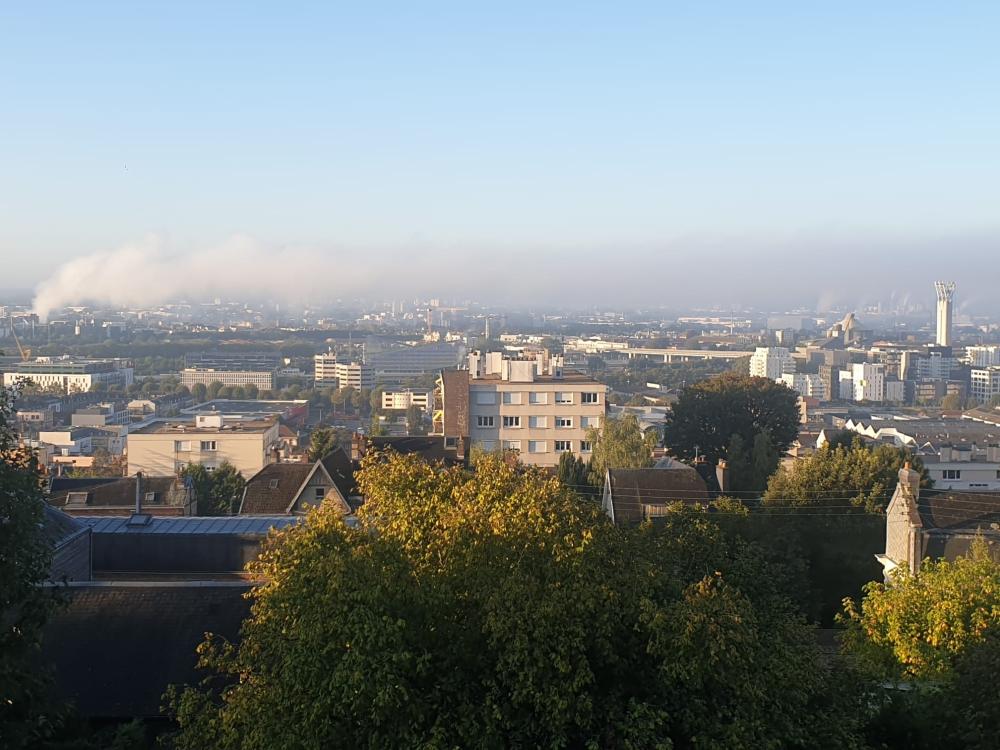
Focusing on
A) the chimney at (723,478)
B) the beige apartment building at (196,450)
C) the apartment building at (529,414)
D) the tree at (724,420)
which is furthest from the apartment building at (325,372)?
the chimney at (723,478)

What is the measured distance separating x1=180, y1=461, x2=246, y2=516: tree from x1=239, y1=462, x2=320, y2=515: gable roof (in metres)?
2.11

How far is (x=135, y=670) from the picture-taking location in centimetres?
1377

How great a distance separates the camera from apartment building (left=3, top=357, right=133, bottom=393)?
389ft

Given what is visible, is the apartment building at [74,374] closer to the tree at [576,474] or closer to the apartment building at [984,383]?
the tree at [576,474]

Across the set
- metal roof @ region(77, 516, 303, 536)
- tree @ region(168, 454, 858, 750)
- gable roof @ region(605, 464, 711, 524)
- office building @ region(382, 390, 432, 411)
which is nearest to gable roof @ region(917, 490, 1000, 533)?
gable roof @ region(605, 464, 711, 524)

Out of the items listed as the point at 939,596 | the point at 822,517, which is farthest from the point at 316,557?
the point at 822,517

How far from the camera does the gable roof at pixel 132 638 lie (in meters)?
13.5

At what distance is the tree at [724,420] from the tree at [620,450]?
2.83m

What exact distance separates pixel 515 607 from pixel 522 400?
39.6m

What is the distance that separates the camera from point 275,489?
28547 millimetres

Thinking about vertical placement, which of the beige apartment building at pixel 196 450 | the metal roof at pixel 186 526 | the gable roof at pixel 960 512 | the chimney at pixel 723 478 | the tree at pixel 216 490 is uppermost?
the metal roof at pixel 186 526

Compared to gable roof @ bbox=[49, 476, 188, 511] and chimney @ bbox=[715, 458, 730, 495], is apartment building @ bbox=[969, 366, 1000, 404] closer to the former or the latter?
chimney @ bbox=[715, 458, 730, 495]

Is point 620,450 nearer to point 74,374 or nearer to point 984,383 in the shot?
point 74,374

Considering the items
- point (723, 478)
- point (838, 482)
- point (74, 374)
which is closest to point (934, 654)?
point (838, 482)
